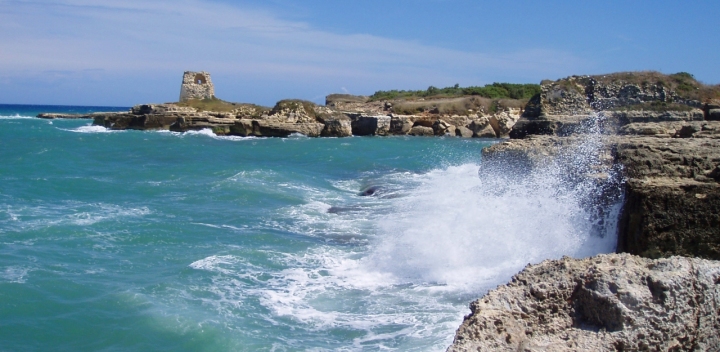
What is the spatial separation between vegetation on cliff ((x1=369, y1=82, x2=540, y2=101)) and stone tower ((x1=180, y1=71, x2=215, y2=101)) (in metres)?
16.6

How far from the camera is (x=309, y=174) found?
22109mm

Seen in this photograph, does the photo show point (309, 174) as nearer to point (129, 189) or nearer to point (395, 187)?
point (395, 187)

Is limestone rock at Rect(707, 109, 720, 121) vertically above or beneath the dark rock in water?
above

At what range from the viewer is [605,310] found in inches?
119

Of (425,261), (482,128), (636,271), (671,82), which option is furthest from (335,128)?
(636,271)

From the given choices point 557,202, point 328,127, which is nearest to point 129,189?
point 557,202

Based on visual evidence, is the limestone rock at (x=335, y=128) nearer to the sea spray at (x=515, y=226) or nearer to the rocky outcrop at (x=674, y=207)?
the sea spray at (x=515, y=226)

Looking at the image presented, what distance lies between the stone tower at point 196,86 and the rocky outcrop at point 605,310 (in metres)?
51.2

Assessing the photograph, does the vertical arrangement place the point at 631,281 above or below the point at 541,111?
below

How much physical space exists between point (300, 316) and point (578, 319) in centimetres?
446

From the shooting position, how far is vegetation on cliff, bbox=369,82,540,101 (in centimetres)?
5869

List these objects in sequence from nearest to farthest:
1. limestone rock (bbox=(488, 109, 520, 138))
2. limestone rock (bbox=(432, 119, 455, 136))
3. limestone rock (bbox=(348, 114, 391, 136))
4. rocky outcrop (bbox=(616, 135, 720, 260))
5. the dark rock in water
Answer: rocky outcrop (bbox=(616, 135, 720, 260)), the dark rock in water, limestone rock (bbox=(348, 114, 391, 136)), limestone rock (bbox=(488, 109, 520, 138)), limestone rock (bbox=(432, 119, 455, 136))

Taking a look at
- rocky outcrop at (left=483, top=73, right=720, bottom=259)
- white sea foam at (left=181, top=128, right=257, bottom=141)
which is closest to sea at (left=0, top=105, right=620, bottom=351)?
rocky outcrop at (left=483, top=73, right=720, bottom=259)

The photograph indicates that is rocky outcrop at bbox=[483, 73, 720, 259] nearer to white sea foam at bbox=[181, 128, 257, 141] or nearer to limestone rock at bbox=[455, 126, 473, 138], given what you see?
white sea foam at bbox=[181, 128, 257, 141]
